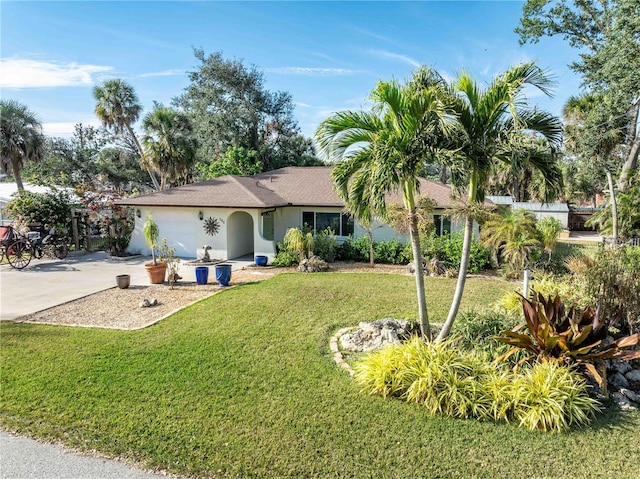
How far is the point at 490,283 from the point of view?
42.3 ft

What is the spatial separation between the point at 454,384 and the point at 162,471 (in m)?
3.91

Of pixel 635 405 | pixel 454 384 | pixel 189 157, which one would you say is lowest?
pixel 635 405

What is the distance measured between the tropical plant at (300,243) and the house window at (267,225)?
80.2 inches

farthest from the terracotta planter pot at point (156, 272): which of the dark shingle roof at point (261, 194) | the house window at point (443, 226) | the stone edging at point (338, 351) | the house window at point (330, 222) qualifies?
the house window at point (443, 226)

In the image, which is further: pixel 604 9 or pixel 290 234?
pixel 604 9

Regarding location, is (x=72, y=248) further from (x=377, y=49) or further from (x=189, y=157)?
(x=377, y=49)

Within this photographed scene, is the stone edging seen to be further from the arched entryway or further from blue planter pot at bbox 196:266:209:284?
the arched entryway

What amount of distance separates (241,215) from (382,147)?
45.7 feet

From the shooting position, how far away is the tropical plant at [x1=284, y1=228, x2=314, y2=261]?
15602mm

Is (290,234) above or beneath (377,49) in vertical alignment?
beneath

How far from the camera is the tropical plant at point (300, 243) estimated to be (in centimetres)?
1560

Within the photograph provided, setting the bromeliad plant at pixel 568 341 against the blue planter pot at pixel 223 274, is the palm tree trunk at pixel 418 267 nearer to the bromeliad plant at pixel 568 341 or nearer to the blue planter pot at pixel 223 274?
the bromeliad plant at pixel 568 341

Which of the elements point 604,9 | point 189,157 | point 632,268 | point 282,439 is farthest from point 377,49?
point 604,9

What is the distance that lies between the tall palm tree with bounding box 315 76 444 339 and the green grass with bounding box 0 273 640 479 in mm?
2325
